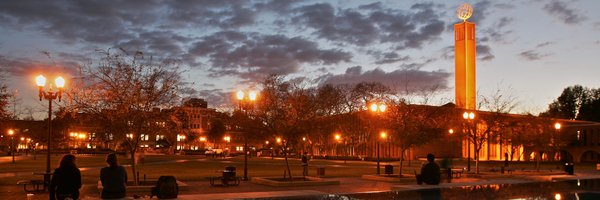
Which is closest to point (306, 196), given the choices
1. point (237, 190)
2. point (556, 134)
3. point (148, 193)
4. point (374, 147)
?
point (237, 190)

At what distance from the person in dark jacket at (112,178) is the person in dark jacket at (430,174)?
1532 centimetres

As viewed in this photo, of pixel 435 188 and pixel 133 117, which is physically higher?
pixel 133 117

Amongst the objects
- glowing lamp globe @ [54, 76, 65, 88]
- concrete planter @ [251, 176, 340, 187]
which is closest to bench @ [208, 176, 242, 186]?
concrete planter @ [251, 176, 340, 187]

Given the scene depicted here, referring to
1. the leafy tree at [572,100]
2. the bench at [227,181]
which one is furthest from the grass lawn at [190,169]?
the leafy tree at [572,100]

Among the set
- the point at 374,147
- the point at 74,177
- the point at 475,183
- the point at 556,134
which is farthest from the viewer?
the point at 374,147

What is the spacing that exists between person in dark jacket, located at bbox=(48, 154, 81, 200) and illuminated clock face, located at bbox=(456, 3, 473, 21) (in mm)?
100881

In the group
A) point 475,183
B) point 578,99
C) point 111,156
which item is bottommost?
point 475,183

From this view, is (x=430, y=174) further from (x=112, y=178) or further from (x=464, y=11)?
(x=464, y=11)

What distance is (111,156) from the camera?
15484mm

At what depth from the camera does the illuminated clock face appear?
107188 millimetres

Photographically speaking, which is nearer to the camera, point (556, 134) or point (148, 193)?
point (148, 193)

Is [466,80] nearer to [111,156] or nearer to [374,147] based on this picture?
[374,147]

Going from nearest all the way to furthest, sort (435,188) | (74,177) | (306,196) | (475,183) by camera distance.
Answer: (74,177)
(306,196)
(435,188)
(475,183)

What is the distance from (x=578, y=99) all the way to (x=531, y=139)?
81507 millimetres
